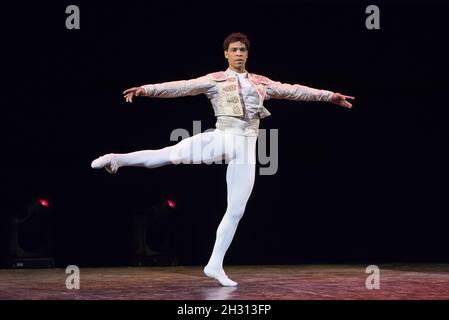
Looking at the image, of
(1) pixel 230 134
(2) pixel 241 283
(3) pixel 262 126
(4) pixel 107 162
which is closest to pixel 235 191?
(1) pixel 230 134

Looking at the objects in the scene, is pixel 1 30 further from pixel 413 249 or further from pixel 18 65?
pixel 413 249

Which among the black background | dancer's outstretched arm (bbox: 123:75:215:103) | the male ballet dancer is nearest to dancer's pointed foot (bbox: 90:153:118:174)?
the male ballet dancer

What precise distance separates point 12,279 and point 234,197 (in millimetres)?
1703

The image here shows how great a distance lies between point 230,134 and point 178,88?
0.42m

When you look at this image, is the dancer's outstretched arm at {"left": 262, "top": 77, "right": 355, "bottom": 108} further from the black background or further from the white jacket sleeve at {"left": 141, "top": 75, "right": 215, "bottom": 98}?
the black background

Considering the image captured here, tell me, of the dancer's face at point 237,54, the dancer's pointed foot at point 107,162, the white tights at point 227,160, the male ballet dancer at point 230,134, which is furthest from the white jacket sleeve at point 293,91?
the dancer's pointed foot at point 107,162

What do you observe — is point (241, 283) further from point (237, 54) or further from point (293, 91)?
point (237, 54)

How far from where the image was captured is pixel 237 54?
500cm

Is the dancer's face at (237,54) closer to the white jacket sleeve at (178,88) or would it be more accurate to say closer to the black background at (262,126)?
the white jacket sleeve at (178,88)

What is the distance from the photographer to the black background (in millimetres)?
6754

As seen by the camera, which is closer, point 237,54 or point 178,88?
point 178,88

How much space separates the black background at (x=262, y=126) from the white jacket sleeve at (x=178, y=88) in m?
2.05

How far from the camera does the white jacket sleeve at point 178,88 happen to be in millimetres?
4707
